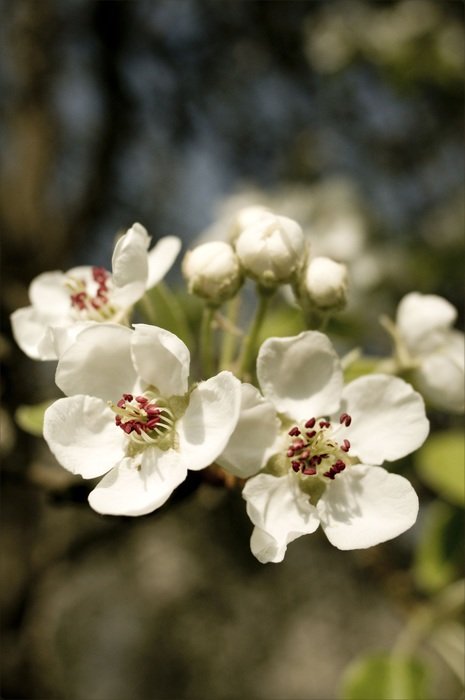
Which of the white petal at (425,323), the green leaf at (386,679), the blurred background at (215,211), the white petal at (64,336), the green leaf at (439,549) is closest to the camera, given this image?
the white petal at (64,336)

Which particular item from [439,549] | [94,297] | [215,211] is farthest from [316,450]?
[215,211]

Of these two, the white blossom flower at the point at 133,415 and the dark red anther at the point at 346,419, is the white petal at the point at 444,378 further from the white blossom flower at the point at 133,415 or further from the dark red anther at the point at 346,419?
the white blossom flower at the point at 133,415

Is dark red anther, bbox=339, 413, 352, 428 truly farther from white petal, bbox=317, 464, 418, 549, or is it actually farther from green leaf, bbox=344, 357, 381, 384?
green leaf, bbox=344, 357, 381, 384

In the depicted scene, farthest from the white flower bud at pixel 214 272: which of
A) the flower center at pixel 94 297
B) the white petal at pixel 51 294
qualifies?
the white petal at pixel 51 294

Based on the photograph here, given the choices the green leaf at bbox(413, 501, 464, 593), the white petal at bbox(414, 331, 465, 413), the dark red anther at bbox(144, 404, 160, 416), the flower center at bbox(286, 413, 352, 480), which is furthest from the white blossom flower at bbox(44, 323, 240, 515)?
the green leaf at bbox(413, 501, 464, 593)

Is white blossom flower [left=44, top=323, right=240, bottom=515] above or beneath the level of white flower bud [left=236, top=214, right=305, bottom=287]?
beneath

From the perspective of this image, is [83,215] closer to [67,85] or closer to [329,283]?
[67,85]

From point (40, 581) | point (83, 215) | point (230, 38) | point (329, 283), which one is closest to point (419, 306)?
point (329, 283)
